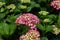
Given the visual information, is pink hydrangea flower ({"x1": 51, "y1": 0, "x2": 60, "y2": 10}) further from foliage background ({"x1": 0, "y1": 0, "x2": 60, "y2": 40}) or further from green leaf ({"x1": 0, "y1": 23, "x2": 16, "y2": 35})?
green leaf ({"x1": 0, "y1": 23, "x2": 16, "y2": 35})

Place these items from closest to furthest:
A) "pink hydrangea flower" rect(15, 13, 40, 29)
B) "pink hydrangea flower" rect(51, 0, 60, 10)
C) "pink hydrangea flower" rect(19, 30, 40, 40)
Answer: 1. "pink hydrangea flower" rect(19, 30, 40, 40)
2. "pink hydrangea flower" rect(15, 13, 40, 29)
3. "pink hydrangea flower" rect(51, 0, 60, 10)

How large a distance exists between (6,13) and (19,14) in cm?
10

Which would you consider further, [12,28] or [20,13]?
[20,13]

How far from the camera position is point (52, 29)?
164 cm

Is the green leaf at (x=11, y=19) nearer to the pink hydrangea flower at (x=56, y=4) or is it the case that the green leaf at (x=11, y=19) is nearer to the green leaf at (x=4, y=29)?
the green leaf at (x=4, y=29)

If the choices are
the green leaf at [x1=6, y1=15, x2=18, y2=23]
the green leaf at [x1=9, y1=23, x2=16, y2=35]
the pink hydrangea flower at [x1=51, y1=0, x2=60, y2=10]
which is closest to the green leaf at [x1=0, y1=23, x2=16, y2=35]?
the green leaf at [x1=9, y1=23, x2=16, y2=35]

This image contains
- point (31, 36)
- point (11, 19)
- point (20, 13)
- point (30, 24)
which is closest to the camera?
point (31, 36)

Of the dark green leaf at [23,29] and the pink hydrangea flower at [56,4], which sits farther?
the pink hydrangea flower at [56,4]

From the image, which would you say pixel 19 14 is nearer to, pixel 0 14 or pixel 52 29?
pixel 0 14

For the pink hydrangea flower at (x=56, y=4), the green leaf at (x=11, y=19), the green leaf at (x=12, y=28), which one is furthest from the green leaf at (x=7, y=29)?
the pink hydrangea flower at (x=56, y=4)

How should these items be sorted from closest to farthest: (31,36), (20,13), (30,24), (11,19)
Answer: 1. (31,36)
2. (30,24)
3. (11,19)
4. (20,13)

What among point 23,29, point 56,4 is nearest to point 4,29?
point 23,29

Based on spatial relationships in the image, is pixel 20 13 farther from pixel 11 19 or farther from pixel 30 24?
pixel 30 24

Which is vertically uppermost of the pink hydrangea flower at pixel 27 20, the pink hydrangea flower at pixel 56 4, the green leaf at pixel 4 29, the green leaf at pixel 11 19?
the pink hydrangea flower at pixel 56 4
